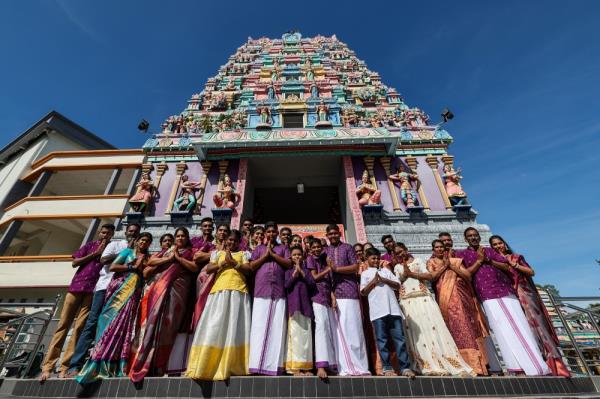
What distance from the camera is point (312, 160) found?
1025cm

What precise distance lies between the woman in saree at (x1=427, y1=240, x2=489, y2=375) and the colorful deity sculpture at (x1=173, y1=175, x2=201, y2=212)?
742 centimetres

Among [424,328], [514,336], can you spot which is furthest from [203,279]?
[514,336]

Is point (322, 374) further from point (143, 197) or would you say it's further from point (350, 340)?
point (143, 197)

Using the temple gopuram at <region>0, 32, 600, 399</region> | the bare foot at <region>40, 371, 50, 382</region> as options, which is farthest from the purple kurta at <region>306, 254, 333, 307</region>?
the temple gopuram at <region>0, 32, 600, 399</region>

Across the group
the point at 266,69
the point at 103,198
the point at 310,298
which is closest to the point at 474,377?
the point at 310,298

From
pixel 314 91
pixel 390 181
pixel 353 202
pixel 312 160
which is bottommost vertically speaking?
pixel 353 202

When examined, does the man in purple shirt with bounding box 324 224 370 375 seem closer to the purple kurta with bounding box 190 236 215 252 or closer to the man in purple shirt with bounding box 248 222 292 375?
the man in purple shirt with bounding box 248 222 292 375

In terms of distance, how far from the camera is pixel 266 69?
48.9 ft

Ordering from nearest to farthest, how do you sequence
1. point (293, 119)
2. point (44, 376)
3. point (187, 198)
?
point (44, 376) → point (187, 198) → point (293, 119)

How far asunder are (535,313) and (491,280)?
65cm

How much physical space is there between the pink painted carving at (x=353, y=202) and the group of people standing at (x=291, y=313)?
4.10 m

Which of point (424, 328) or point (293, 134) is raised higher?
point (293, 134)

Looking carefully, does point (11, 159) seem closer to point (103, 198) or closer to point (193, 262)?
point (103, 198)

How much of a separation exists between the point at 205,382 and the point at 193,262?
54.9 inches
